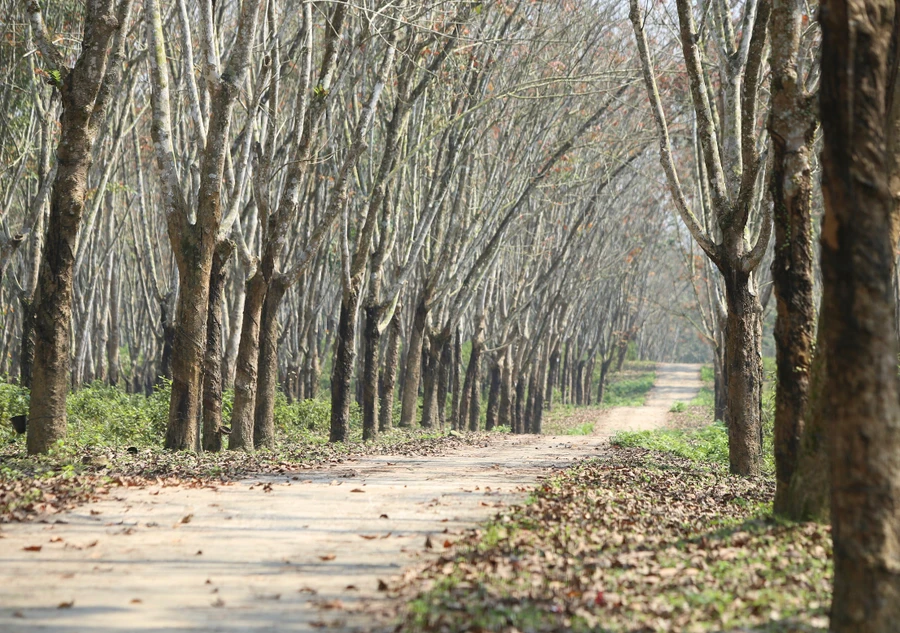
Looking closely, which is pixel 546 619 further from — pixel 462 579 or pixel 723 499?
pixel 723 499

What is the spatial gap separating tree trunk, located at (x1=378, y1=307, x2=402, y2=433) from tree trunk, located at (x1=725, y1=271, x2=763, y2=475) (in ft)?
33.4

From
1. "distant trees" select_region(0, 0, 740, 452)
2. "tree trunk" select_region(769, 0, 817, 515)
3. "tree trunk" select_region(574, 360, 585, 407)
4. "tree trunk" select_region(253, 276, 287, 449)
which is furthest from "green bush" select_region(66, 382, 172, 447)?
"tree trunk" select_region(574, 360, 585, 407)

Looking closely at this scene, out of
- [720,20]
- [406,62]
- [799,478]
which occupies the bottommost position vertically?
[799,478]

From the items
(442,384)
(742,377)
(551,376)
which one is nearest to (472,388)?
(442,384)

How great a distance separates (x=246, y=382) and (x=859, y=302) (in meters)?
10.4

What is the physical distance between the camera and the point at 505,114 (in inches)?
856

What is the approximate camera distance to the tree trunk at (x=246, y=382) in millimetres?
13539

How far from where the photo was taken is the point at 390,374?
2116cm

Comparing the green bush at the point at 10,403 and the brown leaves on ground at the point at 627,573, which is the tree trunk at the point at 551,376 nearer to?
the green bush at the point at 10,403

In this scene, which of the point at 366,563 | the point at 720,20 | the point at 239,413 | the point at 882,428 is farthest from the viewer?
the point at 239,413

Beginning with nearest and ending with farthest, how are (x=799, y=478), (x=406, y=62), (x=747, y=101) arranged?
1. (x=799, y=478)
2. (x=747, y=101)
3. (x=406, y=62)

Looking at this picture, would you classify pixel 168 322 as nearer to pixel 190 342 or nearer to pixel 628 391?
pixel 190 342

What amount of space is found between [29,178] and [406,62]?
10563 millimetres

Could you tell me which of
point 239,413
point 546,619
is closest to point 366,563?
point 546,619
